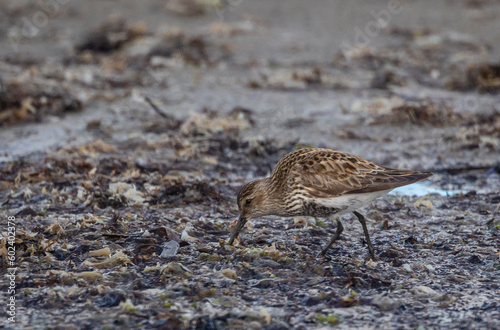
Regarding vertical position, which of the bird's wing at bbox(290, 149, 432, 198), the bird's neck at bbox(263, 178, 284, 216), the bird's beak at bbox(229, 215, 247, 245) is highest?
the bird's wing at bbox(290, 149, 432, 198)

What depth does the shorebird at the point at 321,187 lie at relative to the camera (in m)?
6.06

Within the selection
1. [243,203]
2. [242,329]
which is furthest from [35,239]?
[242,329]

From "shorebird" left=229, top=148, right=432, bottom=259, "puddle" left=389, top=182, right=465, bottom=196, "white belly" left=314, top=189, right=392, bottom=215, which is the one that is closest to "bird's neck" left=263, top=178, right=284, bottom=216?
"shorebird" left=229, top=148, right=432, bottom=259

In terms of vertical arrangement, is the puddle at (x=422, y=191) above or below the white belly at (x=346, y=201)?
below

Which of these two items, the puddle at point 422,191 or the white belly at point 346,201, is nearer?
the white belly at point 346,201

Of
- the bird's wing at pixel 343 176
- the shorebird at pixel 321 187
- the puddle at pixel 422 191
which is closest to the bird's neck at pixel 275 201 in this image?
the shorebird at pixel 321 187

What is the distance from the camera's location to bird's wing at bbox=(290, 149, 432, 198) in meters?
6.06

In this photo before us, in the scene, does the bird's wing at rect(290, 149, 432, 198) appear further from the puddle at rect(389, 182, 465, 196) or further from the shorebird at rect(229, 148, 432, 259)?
the puddle at rect(389, 182, 465, 196)

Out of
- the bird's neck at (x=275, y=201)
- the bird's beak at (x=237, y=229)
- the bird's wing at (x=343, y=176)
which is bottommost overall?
the bird's beak at (x=237, y=229)

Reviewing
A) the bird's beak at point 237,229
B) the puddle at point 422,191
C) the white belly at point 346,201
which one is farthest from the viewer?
the puddle at point 422,191

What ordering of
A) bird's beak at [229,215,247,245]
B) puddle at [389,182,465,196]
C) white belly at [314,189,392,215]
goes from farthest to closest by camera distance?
1. puddle at [389,182,465,196]
2. bird's beak at [229,215,247,245]
3. white belly at [314,189,392,215]

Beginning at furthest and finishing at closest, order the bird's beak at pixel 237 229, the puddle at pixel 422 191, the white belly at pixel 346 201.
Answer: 1. the puddle at pixel 422 191
2. the bird's beak at pixel 237 229
3. the white belly at pixel 346 201

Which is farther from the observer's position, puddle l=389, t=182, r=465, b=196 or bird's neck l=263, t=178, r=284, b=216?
puddle l=389, t=182, r=465, b=196

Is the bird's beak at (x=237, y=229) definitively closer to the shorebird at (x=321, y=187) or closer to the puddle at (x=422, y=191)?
the shorebird at (x=321, y=187)
